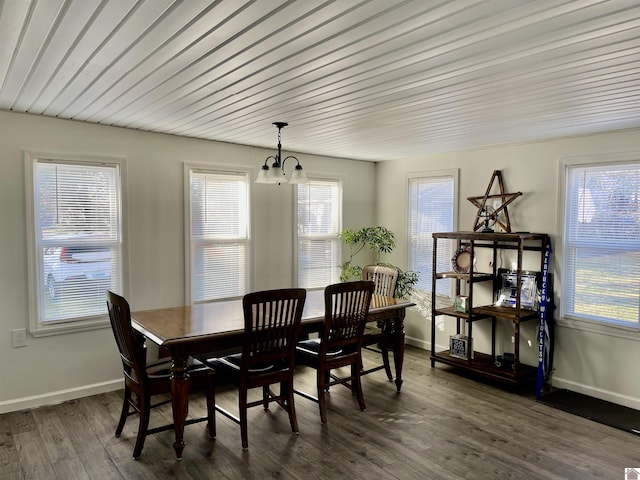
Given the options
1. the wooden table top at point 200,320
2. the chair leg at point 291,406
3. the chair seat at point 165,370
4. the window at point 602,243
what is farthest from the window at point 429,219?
the chair seat at point 165,370

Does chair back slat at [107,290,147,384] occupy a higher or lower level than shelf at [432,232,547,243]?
lower

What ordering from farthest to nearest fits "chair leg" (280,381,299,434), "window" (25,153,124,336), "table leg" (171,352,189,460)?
"window" (25,153,124,336), "chair leg" (280,381,299,434), "table leg" (171,352,189,460)

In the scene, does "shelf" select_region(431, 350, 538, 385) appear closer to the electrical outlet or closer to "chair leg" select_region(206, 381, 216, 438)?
"chair leg" select_region(206, 381, 216, 438)

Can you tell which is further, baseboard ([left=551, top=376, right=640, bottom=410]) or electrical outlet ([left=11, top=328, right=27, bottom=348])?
baseboard ([left=551, top=376, right=640, bottom=410])

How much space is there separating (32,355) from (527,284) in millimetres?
4296

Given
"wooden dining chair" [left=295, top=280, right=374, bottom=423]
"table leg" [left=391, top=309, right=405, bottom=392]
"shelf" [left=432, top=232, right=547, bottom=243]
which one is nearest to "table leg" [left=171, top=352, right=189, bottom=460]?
"wooden dining chair" [left=295, top=280, right=374, bottom=423]

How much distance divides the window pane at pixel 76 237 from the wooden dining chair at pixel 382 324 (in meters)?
2.30

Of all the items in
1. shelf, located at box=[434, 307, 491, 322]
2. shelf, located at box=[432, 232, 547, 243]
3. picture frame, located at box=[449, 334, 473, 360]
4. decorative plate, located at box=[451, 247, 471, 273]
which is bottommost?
picture frame, located at box=[449, 334, 473, 360]

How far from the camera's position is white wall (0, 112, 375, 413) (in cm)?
345

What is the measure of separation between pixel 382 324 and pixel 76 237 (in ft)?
9.61

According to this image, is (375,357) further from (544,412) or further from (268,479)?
(268,479)

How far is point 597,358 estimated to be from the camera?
3.90 meters

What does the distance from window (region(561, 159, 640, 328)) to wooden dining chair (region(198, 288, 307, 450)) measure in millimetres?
2585

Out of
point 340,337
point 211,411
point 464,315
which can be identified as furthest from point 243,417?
point 464,315
